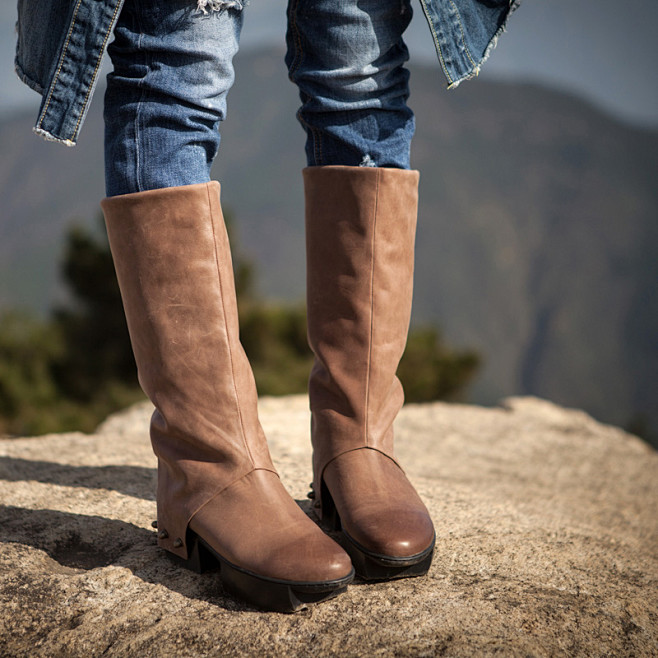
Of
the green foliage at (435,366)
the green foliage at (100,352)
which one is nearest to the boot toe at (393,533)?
the green foliage at (100,352)

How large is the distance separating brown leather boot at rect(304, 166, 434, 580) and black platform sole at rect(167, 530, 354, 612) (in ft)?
0.42

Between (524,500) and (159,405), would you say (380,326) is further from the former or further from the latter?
(524,500)

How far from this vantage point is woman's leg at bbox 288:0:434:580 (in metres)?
0.81

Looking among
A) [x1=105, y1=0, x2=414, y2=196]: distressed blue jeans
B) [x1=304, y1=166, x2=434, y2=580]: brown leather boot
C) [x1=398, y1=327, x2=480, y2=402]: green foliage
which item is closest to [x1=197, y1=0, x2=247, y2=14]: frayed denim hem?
[x1=105, y1=0, x2=414, y2=196]: distressed blue jeans

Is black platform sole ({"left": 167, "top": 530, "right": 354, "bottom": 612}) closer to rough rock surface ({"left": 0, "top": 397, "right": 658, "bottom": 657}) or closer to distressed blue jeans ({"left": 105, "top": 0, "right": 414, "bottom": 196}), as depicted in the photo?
rough rock surface ({"left": 0, "top": 397, "right": 658, "bottom": 657})

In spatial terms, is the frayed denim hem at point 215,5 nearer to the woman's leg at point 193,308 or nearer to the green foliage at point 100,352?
the woman's leg at point 193,308

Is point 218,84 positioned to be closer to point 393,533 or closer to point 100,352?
point 393,533

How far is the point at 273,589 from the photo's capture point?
2.28ft

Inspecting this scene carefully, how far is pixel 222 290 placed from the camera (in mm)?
763

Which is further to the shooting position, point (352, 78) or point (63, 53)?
point (352, 78)

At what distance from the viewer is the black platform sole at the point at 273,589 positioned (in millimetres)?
688

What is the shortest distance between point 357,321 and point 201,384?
23cm

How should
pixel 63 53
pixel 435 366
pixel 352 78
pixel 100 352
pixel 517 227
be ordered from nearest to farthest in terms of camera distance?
pixel 63 53
pixel 352 78
pixel 100 352
pixel 435 366
pixel 517 227

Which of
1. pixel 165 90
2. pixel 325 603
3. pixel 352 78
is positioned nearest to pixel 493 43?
pixel 352 78
